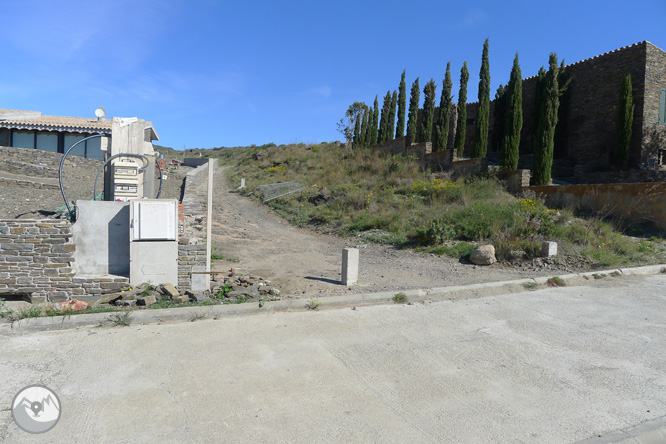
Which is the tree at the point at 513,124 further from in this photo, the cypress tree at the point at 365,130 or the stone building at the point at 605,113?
the cypress tree at the point at 365,130

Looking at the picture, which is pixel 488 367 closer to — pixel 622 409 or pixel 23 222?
pixel 622 409

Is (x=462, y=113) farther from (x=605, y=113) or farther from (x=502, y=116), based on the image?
(x=605, y=113)

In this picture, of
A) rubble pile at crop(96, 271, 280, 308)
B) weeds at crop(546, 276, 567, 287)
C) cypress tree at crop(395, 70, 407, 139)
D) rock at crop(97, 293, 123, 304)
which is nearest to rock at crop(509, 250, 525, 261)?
weeds at crop(546, 276, 567, 287)

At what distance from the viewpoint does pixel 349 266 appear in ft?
23.1

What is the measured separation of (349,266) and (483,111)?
1648cm

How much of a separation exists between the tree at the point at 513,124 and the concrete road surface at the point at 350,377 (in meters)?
13.3

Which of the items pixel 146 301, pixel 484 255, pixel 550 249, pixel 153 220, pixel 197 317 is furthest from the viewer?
pixel 484 255

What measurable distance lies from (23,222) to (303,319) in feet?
17.1

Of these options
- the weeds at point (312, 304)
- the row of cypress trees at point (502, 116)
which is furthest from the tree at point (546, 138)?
the weeds at point (312, 304)

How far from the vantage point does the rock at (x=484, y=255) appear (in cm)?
905

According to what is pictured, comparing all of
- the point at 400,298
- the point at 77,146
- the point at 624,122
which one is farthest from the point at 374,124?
the point at 400,298

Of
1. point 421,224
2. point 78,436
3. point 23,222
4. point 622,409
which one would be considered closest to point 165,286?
point 23,222

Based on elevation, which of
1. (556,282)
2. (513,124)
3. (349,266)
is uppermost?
(513,124)

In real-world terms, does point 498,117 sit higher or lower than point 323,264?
higher
